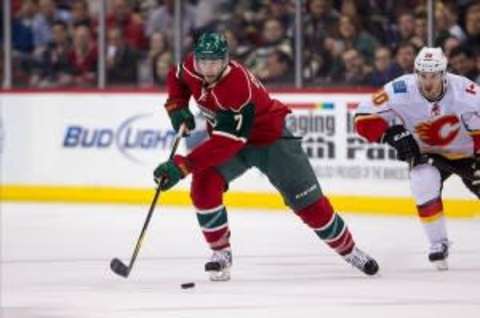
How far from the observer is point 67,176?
12.3 meters

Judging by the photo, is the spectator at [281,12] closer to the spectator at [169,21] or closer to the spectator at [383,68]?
the spectator at [169,21]

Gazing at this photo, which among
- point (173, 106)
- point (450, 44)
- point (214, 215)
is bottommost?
point (214, 215)

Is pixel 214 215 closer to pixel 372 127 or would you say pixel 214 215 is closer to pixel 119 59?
pixel 372 127

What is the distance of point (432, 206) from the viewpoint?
7594 millimetres

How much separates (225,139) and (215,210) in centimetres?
42

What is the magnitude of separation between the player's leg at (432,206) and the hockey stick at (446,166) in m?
0.04

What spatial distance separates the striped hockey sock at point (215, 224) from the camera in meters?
7.20

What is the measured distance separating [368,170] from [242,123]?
4.11m

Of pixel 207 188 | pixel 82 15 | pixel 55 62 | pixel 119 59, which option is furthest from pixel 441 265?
pixel 55 62

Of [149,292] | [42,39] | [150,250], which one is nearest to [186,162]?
[149,292]

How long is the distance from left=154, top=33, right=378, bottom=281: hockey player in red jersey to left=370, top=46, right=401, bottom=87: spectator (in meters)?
3.73

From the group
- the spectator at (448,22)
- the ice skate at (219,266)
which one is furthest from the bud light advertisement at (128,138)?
the ice skate at (219,266)

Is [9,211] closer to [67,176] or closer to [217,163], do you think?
[67,176]

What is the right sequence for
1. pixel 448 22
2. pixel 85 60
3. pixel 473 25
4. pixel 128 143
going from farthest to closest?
1. pixel 85 60
2. pixel 128 143
3. pixel 448 22
4. pixel 473 25
